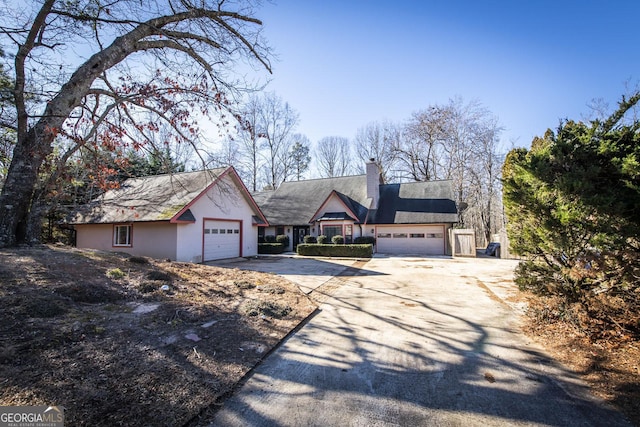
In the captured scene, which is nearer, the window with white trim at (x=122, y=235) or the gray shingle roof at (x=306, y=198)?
the window with white trim at (x=122, y=235)

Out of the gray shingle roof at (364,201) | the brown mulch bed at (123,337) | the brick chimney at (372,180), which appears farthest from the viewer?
the brick chimney at (372,180)

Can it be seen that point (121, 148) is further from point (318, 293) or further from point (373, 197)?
point (373, 197)

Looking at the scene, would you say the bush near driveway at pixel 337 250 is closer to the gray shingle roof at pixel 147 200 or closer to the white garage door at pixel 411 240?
the white garage door at pixel 411 240

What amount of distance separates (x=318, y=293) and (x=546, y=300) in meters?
4.98

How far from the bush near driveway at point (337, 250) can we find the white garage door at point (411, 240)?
358 centimetres

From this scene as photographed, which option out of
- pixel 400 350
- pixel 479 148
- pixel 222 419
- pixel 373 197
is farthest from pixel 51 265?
pixel 479 148

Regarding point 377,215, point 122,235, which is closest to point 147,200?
point 122,235

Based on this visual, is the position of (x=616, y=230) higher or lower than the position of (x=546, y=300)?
higher

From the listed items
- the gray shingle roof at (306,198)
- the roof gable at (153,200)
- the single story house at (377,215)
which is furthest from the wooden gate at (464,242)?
the roof gable at (153,200)

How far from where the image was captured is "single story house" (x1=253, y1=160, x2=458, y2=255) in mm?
20500

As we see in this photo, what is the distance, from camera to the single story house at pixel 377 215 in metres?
20.5

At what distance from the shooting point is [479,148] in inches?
1120

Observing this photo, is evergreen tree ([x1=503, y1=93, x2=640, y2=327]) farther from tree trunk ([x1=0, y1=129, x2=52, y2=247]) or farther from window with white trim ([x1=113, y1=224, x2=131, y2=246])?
window with white trim ([x1=113, y1=224, x2=131, y2=246])

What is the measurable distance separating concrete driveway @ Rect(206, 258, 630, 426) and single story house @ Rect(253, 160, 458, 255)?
1480 centimetres
